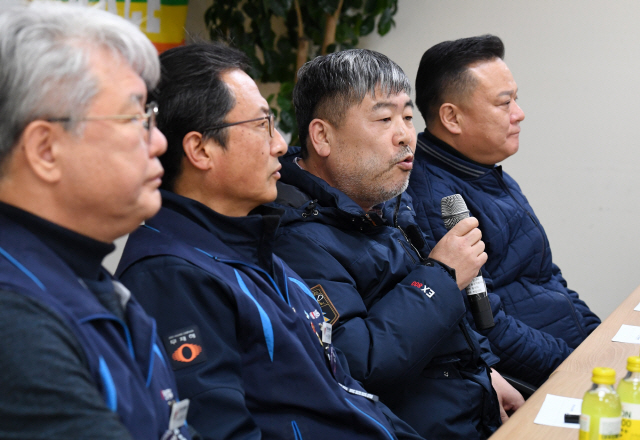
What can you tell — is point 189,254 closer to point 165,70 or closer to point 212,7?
point 165,70

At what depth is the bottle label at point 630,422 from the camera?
91 cm

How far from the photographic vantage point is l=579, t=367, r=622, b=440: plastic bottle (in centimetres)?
87

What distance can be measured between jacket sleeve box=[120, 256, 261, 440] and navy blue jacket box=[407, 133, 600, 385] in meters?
1.07

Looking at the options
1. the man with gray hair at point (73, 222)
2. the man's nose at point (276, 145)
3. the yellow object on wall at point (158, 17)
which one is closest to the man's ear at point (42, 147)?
the man with gray hair at point (73, 222)

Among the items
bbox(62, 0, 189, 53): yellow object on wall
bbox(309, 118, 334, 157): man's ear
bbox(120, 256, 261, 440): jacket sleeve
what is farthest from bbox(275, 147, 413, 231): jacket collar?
bbox(62, 0, 189, 53): yellow object on wall

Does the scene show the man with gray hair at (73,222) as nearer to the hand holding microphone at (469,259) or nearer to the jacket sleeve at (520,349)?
the hand holding microphone at (469,259)

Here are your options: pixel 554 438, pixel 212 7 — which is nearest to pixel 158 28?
pixel 212 7

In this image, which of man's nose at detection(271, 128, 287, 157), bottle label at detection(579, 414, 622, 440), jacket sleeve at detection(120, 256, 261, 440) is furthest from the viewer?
man's nose at detection(271, 128, 287, 157)

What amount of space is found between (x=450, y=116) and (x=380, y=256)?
2.90 feet

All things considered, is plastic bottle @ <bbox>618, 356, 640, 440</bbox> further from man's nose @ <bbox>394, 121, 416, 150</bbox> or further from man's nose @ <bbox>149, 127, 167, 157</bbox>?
man's nose @ <bbox>394, 121, 416, 150</bbox>

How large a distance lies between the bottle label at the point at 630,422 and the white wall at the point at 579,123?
8.35ft

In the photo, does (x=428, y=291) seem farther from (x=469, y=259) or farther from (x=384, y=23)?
(x=384, y=23)

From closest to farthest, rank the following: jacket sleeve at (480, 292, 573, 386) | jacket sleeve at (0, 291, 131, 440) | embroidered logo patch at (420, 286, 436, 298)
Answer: jacket sleeve at (0, 291, 131, 440) → embroidered logo patch at (420, 286, 436, 298) → jacket sleeve at (480, 292, 573, 386)

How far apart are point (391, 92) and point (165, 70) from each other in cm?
73
